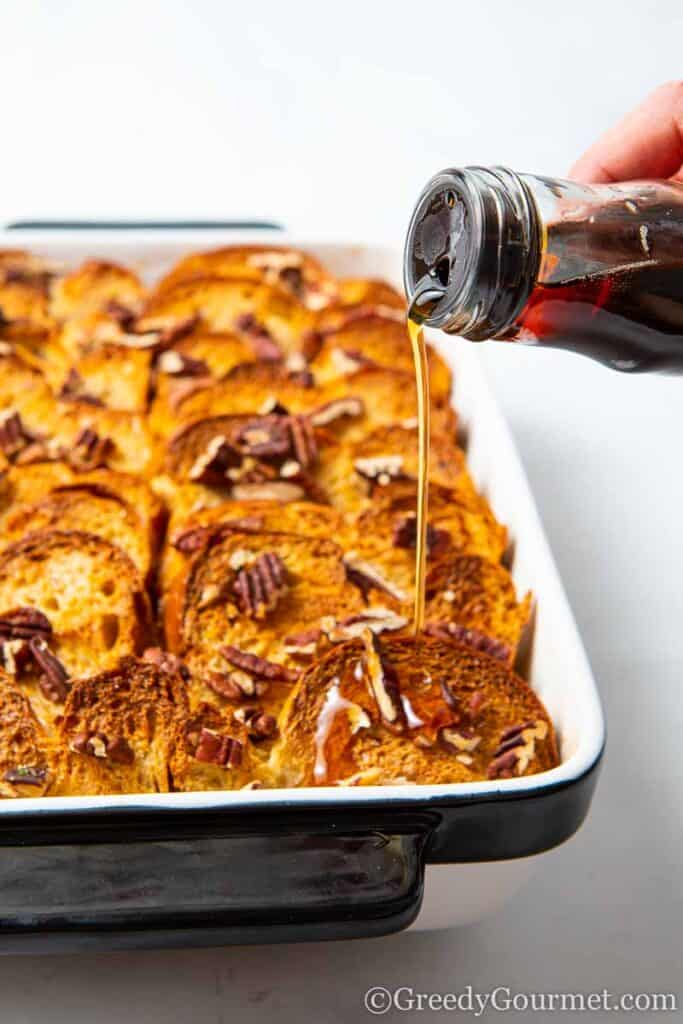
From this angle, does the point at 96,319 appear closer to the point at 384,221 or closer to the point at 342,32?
the point at 384,221

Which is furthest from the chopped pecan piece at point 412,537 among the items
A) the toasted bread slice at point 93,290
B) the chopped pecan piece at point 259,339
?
the toasted bread slice at point 93,290

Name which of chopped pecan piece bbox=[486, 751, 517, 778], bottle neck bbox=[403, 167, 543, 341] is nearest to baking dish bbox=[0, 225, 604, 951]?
A: chopped pecan piece bbox=[486, 751, 517, 778]

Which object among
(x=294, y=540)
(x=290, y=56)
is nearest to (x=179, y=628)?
(x=294, y=540)

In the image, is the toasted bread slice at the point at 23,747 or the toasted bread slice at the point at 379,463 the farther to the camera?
the toasted bread slice at the point at 379,463

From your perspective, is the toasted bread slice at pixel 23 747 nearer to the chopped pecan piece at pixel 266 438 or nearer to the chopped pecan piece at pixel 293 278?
the chopped pecan piece at pixel 266 438

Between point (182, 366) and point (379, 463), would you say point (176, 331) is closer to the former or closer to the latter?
point (182, 366)

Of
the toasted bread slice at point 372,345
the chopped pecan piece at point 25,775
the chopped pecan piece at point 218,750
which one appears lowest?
the chopped pecan piece at point 25,775

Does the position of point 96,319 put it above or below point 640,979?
above
